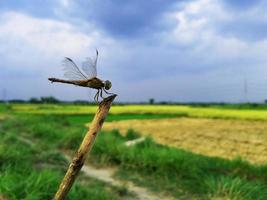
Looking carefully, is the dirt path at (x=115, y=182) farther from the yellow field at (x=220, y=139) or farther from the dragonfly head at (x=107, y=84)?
the yellow field at (x=220, y=139)

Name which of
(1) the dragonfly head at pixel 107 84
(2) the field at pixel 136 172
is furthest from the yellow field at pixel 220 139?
(1) the dragonfly head at pixel 107 84

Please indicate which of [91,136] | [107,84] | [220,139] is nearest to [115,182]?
[91,136]

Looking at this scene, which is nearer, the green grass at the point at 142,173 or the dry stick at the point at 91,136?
the dry stick at the point at 91,136

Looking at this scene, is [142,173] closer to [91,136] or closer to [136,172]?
[136,172]

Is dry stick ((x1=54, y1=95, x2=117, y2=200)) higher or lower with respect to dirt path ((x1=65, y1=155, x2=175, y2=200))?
higher

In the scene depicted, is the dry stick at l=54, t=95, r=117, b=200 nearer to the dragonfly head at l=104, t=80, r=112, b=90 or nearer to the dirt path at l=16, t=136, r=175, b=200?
the dragonfly head at l=104, t=80, r=112, b=90

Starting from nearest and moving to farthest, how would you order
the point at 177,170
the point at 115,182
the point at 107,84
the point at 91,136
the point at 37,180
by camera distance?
the point at 107,84 < the point at 91,136 < the point at 37,180 < the point at 115,182 < the point at 177,170

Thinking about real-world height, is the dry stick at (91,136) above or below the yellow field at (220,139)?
above

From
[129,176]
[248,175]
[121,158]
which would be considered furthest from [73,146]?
[248,175]

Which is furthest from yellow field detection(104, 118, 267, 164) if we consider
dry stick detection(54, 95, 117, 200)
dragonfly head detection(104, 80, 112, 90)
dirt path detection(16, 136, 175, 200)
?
dragonfly head detection(104, 80, 112, 90)

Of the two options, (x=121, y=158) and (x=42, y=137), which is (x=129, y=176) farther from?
(x=42, y=137)

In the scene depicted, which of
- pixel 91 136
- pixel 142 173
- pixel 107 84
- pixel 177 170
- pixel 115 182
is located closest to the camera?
pixel 107 84
